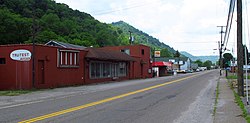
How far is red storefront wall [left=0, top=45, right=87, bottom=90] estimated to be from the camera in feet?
98.7

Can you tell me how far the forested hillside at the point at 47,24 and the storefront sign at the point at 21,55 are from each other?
23.0 meters

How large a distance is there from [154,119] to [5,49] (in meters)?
23.2

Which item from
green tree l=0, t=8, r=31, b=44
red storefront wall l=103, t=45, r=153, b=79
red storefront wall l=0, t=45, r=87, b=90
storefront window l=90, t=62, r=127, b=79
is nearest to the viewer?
red storefront wall l=0, t=45, r=87, b=90

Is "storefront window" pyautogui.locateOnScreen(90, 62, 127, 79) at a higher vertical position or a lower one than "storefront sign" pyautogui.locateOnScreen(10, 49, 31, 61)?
lower

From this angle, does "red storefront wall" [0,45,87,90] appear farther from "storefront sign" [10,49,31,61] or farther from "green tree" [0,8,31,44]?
"green tree" [0,8,31,44]

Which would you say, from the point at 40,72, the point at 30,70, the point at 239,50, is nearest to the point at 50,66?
the point at 40,72

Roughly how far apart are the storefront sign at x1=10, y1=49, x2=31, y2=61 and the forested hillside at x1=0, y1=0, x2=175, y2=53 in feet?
75.4

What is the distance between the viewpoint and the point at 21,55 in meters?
30.1

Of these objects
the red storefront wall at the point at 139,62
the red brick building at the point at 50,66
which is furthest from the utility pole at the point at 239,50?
the red storefront wall at the point at 139,62

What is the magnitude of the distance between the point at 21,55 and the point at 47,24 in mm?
41824

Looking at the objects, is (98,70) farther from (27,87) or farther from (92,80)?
(27,87)

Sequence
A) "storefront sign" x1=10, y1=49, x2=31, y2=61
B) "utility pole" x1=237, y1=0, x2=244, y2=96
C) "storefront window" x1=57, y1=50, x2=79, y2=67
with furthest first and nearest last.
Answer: "storefront window" x1=57, y1=50, x2=79, y2=67
"storefront sign" x1=10, y1=49, x2=31, y2=61
"utility pole" x1=237, y1=0, x2=244, y2=96

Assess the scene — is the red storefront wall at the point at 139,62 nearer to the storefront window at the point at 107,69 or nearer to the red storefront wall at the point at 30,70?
the storefront window at the point at 107,69

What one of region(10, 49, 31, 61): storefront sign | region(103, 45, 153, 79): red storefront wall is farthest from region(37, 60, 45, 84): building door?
region(103, 45, 153, 79): red storefront wall
